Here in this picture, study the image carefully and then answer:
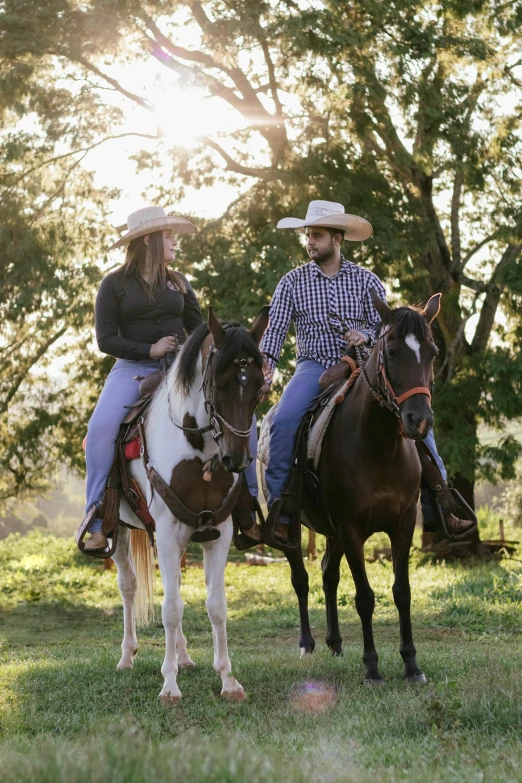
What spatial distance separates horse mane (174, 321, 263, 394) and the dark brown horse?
1.01 m

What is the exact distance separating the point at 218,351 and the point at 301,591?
335cm

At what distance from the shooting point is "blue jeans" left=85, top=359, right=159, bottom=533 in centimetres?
626

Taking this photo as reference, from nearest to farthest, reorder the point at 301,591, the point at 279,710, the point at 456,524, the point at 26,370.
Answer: the point at 279,710 → the point at 456,524 → the point at 301,591 → the point at 26,370

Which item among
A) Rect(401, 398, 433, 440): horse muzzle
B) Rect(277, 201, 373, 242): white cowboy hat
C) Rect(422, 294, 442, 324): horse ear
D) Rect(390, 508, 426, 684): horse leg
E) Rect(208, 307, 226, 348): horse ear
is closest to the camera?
Rect(208, 307, 226, 348): horse ear

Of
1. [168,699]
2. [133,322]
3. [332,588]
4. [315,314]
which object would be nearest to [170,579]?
[168,699]

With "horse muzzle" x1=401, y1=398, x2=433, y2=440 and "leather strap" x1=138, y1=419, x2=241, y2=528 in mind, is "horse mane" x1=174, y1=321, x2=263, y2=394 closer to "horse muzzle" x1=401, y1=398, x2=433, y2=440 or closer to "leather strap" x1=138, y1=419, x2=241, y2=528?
"leather strap" x1=138, y1=419, x2=241, y2=528

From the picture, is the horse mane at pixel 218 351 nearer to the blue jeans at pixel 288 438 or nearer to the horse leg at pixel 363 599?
the blue jeans at pixel 288 438

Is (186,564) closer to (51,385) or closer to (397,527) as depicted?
(51,385)

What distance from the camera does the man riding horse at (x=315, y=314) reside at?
268 inches

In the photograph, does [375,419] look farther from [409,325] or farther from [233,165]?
[233,165]

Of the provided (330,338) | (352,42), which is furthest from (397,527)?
(352,42)

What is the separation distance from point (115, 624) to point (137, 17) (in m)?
10.5

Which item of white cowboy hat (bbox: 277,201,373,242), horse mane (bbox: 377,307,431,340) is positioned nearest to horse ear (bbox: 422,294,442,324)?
horse mane (bbox: 377,307,431,340)

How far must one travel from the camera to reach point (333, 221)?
6.90m
